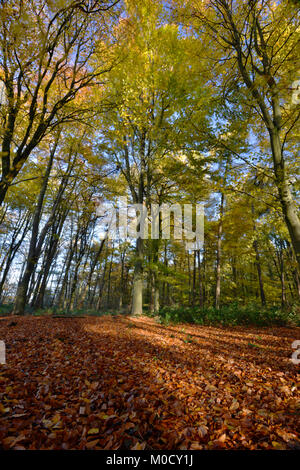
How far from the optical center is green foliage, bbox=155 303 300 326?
344 inches

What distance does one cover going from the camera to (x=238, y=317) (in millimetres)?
9234

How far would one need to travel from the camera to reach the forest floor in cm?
192

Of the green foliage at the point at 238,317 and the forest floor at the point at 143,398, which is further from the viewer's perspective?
the green foliage at the point at 238,317

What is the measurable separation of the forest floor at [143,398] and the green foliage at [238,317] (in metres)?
4.61

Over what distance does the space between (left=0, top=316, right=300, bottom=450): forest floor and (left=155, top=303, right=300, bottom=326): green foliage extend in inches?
181

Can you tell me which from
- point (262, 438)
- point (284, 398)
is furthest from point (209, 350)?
point (262, 438)

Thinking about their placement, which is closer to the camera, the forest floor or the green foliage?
the forest floor

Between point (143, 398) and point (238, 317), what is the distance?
26.5 feet

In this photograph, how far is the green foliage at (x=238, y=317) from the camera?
873cm

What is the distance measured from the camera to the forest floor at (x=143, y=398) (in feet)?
6.30
